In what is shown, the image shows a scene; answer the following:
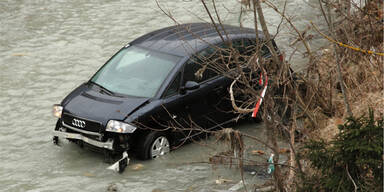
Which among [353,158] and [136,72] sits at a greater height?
[136,72]

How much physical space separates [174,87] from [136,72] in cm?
70

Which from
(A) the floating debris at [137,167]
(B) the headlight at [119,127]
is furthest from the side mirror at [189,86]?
(A) the floating debris at [137,167]

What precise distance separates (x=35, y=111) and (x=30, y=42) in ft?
14.9

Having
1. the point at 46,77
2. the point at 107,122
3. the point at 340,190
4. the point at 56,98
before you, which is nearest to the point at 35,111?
the point at 56,98

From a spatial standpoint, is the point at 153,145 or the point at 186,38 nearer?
the point at 153,145

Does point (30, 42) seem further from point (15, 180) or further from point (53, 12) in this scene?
point (15, 180)

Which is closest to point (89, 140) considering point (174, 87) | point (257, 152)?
point (174, 87)

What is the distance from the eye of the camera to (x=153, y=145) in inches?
376

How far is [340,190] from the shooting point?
6164mm

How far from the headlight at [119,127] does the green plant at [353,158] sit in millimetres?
3461

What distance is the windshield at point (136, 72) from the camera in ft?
32.4

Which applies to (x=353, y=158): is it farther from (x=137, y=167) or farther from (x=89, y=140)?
(x=89, y=140)

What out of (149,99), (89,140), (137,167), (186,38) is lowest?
(137,167)

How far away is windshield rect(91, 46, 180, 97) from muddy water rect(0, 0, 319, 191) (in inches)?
42.8
